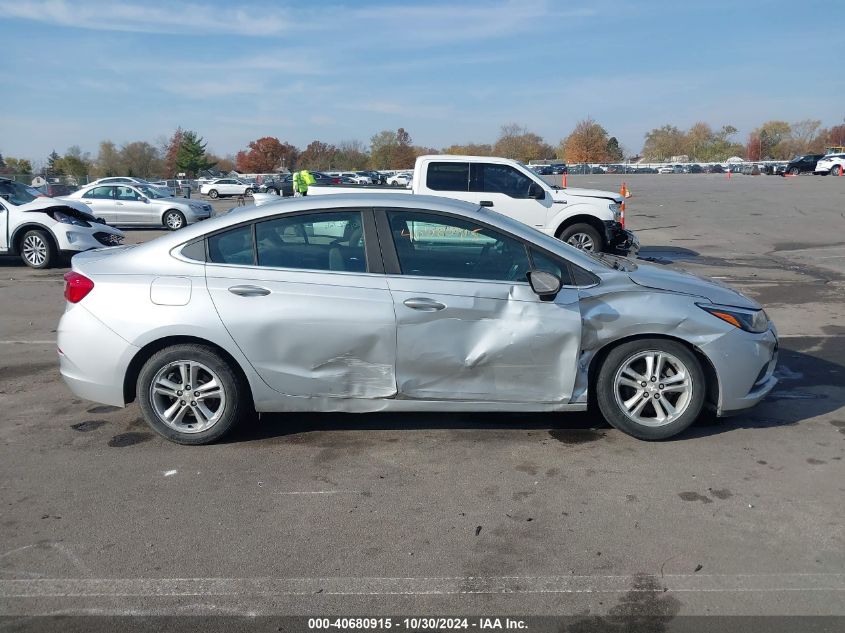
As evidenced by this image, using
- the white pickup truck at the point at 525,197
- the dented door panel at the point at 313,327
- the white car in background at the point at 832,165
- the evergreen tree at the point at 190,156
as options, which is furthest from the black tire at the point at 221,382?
the evergreen tree at the point at 190,156

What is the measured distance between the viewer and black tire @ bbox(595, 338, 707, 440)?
15.9ft

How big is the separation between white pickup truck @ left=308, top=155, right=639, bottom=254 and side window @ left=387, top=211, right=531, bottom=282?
7.49 metres

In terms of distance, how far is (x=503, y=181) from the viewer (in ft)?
41.8

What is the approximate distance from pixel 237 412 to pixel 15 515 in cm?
141

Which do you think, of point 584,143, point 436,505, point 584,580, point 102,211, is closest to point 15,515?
point 436,505

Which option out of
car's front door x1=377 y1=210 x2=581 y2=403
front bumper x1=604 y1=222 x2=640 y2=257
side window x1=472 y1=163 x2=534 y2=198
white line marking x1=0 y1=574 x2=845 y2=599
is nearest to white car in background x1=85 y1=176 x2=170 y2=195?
side window x1=472 y1=163 x2=534 y2=198

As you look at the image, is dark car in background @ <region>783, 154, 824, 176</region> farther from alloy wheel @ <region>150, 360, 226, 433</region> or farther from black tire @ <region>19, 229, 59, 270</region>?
alloy wheel @ <region>150, 360, 226, 433</region>

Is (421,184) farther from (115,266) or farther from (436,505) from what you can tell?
(436,505)

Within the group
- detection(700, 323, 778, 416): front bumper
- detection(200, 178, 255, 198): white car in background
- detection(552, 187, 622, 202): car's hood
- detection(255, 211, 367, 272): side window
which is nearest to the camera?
detection(700, 323, 778, 416): front bumper

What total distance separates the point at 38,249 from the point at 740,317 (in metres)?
13.0

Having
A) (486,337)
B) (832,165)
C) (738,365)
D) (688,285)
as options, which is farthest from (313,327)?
(832,165)

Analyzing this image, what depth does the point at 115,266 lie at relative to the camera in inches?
198

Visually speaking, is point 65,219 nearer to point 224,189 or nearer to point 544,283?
point 544,283

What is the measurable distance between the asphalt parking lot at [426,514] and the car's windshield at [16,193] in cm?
949
